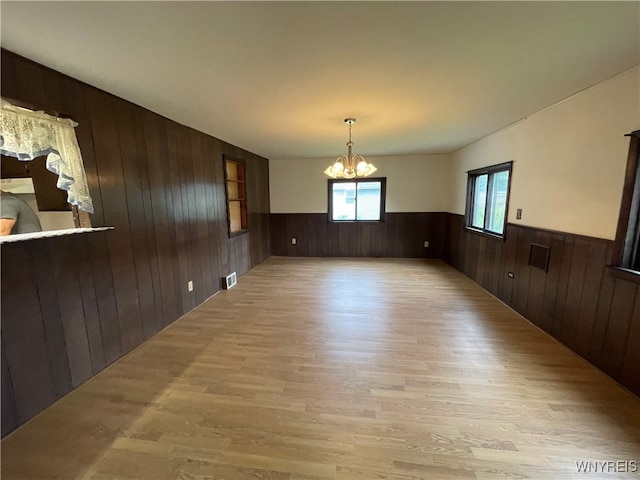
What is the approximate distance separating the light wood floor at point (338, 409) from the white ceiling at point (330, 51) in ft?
7.45

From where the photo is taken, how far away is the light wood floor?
1.41 metres

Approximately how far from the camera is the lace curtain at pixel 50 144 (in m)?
1.61

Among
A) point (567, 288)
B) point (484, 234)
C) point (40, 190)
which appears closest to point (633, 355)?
point (567, 288)

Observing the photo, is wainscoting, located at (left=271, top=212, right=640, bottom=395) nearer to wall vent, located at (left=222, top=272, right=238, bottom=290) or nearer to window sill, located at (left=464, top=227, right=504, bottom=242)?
window sill, located at (left=464, top=227, right=504, bottom=242)

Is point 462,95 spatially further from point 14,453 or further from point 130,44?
point 14,453

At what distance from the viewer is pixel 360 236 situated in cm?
624

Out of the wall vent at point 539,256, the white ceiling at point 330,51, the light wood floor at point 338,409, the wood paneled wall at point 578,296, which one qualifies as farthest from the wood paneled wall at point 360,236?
the white ceiling at point 330,51

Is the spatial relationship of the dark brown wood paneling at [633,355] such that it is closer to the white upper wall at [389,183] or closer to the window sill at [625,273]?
the window sill at [625,273]

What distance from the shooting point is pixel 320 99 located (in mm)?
2428

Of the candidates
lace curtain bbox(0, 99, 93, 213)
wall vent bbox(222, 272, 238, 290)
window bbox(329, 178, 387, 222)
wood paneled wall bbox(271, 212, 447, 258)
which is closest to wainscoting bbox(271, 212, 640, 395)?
wood paneled wall bbox(271, 212, 447, 258)

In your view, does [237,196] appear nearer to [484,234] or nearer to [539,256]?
[484,234]

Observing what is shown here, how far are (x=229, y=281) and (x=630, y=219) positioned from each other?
4467 millimetres

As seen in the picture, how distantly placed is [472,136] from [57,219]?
4998 mm

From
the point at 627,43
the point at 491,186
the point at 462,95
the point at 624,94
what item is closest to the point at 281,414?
the point at 462,95
